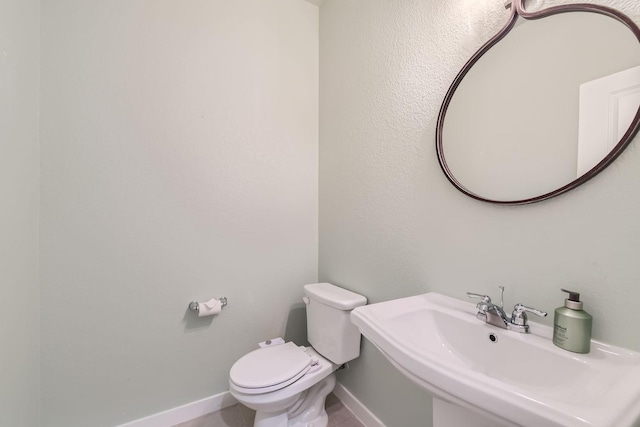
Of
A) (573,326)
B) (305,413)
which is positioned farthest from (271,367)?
(573,326)

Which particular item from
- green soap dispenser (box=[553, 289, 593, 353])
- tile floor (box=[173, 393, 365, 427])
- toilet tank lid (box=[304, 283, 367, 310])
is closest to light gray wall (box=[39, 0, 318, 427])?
tile floor (box=[173, 393, 365, 427])

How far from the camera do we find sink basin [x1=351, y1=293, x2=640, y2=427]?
0.45 m

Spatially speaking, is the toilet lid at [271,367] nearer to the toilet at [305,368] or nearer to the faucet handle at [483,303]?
the toilet at [305,368]

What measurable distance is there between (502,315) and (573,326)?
0.17m

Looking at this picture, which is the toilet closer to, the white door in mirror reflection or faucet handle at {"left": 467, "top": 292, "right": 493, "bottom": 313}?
faucet handle at {"left": 467, "top": 292, "right": 493, "bottom": 313}

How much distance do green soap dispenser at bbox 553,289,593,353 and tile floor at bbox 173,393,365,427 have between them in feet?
3.94

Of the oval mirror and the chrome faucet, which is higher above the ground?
the oval mirror

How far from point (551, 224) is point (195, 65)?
69.8 inches

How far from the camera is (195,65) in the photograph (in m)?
1.43

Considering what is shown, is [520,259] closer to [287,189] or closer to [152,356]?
[287,189]

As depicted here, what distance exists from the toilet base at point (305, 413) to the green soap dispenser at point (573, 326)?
117cm

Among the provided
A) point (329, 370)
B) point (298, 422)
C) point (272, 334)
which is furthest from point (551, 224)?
point (272, 334)

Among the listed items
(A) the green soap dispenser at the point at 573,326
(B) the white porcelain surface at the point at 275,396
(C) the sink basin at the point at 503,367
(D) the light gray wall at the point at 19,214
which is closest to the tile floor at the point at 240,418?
(B) the white porcelain surface at the point at 275,396

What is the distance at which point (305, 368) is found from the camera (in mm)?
1270
